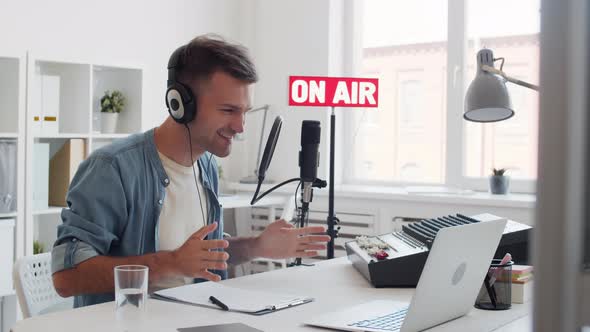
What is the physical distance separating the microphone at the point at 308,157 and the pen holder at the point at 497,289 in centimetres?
47

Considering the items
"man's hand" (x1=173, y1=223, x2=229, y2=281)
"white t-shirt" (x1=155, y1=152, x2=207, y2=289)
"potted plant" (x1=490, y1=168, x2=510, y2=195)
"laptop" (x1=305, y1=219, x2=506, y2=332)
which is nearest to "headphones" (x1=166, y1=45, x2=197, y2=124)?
"white t-shirt" (x1=155, y1=152, x2=207, y2=289)

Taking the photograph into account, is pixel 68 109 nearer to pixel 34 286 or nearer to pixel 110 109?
pixel 110 109

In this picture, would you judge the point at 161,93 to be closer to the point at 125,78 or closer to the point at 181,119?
the point at 125,78

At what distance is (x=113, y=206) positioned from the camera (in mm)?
1724

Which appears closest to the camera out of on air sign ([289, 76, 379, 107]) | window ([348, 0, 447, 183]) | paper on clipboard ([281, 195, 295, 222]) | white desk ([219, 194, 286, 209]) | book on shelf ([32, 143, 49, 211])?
on air sign ([289, 76, 379, 107])

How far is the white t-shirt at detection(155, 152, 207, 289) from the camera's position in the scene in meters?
1.87

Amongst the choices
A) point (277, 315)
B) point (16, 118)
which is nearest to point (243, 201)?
point (16, 118)

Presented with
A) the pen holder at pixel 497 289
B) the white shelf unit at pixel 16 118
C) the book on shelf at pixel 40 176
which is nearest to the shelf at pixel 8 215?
the white shelf unit at pixel 16 118

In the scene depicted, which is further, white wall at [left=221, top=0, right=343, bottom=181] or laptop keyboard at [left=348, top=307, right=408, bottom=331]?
white wall at [left=221, top=0, right=343, bottom=181]

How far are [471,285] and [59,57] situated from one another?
8.15ft

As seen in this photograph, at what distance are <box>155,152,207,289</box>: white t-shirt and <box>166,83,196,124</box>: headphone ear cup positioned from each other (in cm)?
12

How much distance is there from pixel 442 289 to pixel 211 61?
89 cm

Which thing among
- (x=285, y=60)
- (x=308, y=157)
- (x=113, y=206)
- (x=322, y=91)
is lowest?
(x=113, y=206)

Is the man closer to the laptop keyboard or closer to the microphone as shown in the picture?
the microphone
